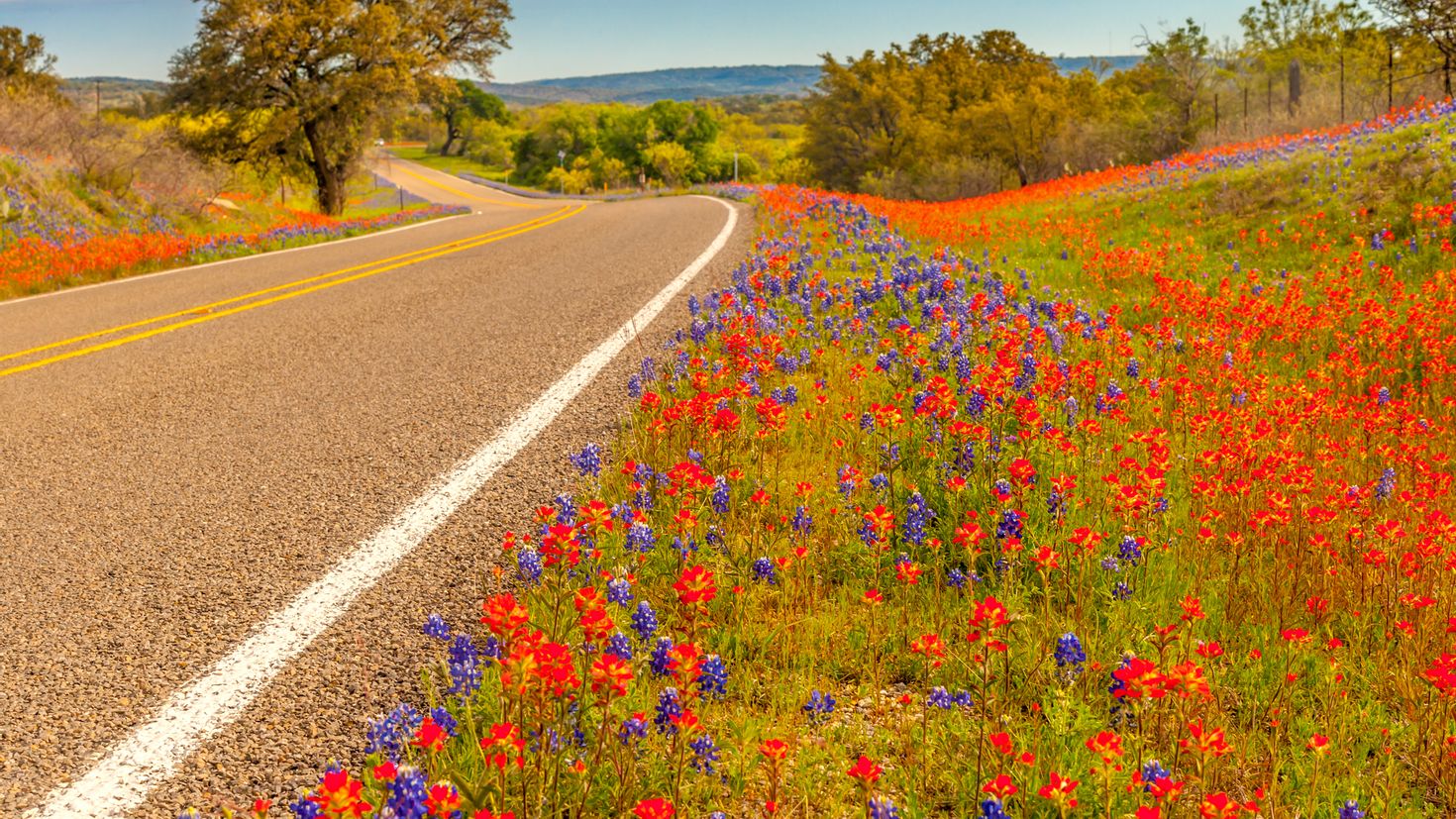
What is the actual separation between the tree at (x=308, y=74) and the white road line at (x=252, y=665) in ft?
74.4

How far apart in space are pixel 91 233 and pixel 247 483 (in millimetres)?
13240

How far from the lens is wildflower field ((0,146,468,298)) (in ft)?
36.9

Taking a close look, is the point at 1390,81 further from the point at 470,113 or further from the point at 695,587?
the point at 470,113

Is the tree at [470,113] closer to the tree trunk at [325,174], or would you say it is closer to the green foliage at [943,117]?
the green foliage at [943,117]

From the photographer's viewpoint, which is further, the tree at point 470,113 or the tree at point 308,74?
the tree at point 470,113

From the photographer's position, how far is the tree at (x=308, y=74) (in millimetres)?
22891

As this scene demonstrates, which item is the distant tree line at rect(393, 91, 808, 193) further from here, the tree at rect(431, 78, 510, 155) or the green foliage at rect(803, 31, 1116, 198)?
the green foliage at rect(803, 31, 1116, 198)

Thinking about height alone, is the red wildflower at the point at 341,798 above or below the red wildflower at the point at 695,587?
below

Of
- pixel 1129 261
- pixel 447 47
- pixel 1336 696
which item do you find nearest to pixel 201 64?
pixel 447 47

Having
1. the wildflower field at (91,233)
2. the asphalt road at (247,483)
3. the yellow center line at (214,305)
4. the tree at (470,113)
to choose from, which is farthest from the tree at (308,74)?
the tree at (470,113)

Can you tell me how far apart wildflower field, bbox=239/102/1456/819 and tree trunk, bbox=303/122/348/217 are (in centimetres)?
2222

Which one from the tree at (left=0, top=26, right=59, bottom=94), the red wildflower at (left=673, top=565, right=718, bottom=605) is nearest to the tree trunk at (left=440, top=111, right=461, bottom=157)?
the tree at (left=0, top=26, right=59, bottom=94)

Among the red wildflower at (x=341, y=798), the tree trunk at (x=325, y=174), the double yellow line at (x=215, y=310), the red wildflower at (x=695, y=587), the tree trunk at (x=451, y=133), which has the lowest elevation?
the red wildflower at (x=341, y=798)

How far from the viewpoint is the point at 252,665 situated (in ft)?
8.91
